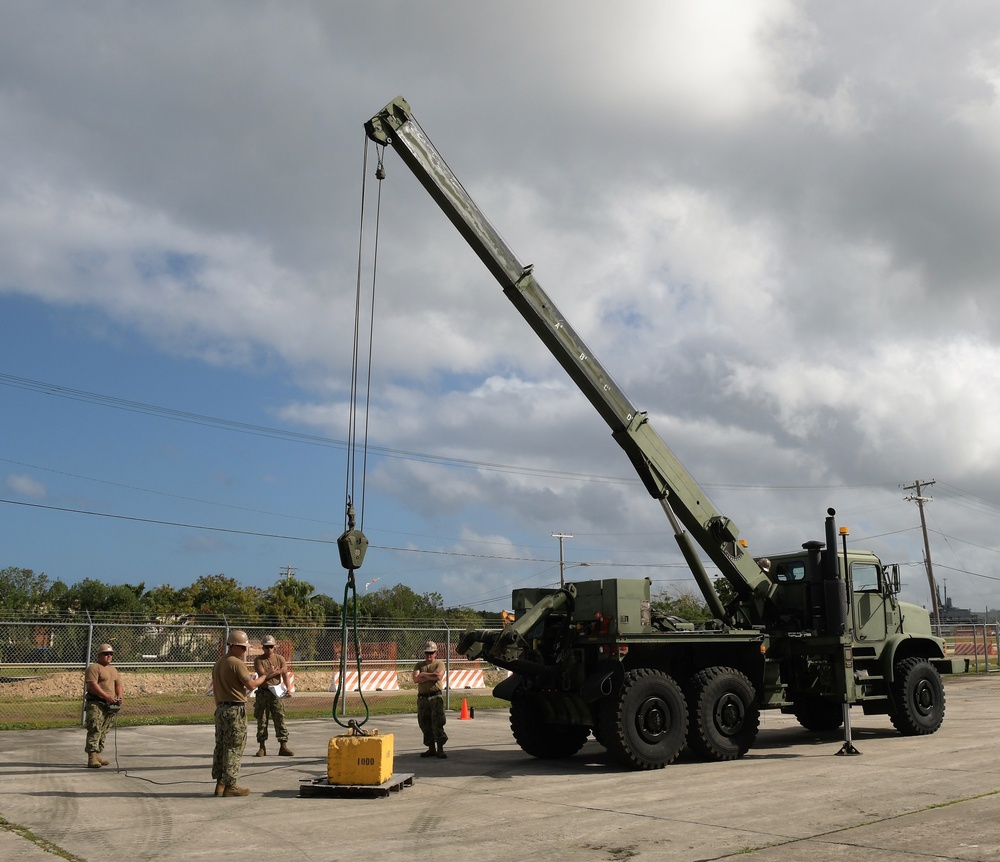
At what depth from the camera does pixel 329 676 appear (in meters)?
31.7

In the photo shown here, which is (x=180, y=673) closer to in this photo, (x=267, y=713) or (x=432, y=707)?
(x=267, y=713)

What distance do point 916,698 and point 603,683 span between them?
5.93 m

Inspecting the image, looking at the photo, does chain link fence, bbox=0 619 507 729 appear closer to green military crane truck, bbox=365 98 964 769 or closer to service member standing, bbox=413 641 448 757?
service member standing, bbox=413 641 448 757

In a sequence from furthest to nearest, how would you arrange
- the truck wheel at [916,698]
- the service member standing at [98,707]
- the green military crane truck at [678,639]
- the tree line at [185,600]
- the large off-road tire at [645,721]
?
1. the tree line at [185,600]
2. the truck wheel at [916,698]
3. the service member standing at [98,707]
4. the green military crane truck at [678,639]
5. the large off-road tire at [645,721]

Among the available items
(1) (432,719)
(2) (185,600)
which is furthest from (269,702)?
(2) (185,600)

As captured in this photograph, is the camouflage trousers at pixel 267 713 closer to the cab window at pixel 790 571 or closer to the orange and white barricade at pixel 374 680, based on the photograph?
the cab window at pixel 790 571

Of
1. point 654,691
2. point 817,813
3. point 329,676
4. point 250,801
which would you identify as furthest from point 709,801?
point 329,676

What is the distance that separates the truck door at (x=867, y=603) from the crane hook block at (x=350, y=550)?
795cm

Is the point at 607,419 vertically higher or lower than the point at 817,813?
higher

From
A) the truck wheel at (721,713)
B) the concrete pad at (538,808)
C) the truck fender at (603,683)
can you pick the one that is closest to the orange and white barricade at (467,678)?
the concrete pad at (538,808)

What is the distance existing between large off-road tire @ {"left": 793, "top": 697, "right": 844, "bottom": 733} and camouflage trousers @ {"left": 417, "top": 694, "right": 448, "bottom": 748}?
5.39 metres

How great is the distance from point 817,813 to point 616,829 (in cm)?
179

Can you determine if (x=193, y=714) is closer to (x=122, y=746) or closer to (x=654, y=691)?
(x=122, y=746)

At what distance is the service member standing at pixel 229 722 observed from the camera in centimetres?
961
